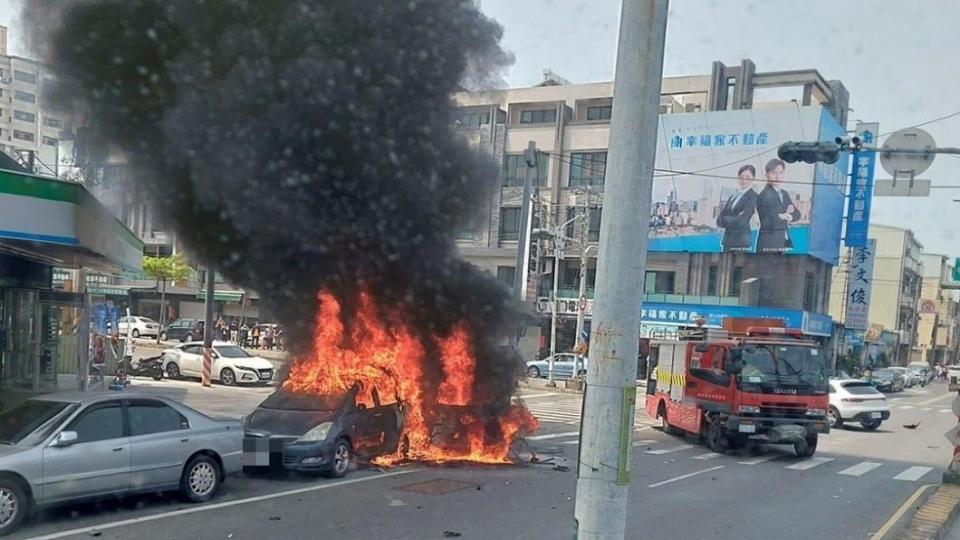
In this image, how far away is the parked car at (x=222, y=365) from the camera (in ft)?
81.1

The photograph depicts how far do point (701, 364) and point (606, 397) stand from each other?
44.6 ft

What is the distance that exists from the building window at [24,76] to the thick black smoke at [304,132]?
2.21 meters

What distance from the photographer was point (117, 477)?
820 centimetres

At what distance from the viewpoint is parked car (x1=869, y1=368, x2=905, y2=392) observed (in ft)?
142

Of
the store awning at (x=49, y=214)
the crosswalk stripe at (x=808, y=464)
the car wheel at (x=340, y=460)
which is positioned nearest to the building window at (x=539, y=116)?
the crosswalk stripe at (x=808, y=464)

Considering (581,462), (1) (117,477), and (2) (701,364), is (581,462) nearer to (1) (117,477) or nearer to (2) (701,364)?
(1) (117,477)

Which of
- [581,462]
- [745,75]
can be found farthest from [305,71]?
[745,75]

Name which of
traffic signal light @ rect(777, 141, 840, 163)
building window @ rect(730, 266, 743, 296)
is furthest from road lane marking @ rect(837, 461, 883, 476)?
building window @ rect(730, 266, 743, 296)

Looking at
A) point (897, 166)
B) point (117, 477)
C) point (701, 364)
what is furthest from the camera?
point (701, 364)

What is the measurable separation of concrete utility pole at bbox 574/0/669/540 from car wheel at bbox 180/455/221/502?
6.86 metres

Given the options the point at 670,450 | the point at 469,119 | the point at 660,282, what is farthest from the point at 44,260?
the point at 660,282

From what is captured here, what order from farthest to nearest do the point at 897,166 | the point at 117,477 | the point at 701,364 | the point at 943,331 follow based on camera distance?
the point at 943,331, the point at 701,364, the point at 897,166, the point at 117,477

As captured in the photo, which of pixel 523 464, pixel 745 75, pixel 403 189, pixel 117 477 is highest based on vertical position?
pixel 745 75

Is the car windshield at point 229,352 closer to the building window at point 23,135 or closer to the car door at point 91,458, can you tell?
Answer: the building window at point 23,135
